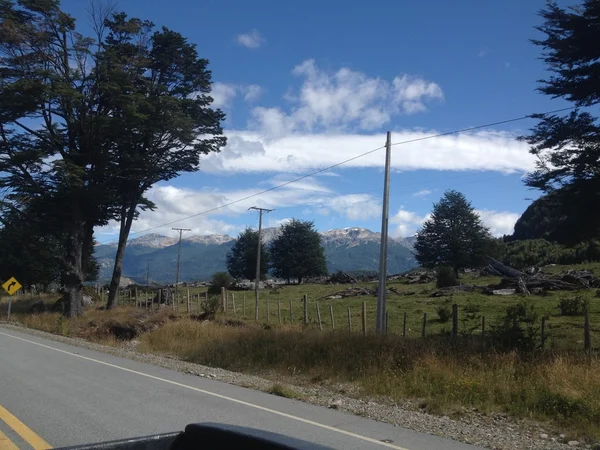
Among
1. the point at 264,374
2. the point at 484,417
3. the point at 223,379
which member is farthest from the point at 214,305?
the point at 484,417

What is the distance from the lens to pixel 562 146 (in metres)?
16.3

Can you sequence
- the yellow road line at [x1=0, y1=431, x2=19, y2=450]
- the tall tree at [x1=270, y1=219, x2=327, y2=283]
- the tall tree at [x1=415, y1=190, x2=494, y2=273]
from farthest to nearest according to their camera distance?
the tall tree at [x1=270, y1=219, x2=327, y2=283]
the tall tree at [x1=415, y1=190, x2=494, y2=273]
the yellow road line at [x1=0, y1=431, x2=19, y2=450]

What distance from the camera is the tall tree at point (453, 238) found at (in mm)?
73250

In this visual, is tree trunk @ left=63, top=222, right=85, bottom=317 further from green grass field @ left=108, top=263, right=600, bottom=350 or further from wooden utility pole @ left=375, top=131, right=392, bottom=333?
wooden utility pole @ left=375, top=131, right=392, bottom=333

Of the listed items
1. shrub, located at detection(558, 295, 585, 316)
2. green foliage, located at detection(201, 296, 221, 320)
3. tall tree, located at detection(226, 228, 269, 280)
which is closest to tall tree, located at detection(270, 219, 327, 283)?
tall tree, located at detection(226, 228, 269, 280)

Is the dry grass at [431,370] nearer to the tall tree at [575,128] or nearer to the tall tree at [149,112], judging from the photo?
the tall tree at [575,128]

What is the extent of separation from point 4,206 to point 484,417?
32525 mm

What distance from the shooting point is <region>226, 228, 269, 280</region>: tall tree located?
88938 mm

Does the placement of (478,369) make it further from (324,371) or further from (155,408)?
(155,408)

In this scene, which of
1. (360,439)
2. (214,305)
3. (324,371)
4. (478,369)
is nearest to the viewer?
(360,439)

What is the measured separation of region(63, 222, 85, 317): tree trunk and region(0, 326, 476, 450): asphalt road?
888 inches

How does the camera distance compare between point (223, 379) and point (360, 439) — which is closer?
point (360, 439)

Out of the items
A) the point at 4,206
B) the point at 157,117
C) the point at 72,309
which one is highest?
the point at 157,117

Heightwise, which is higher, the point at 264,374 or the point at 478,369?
the point at 478,369
